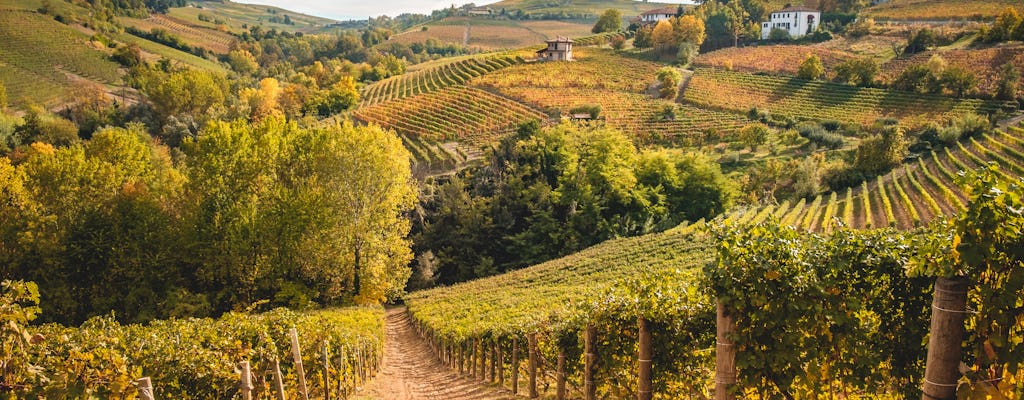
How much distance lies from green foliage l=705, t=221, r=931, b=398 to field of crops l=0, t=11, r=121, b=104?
96.7m

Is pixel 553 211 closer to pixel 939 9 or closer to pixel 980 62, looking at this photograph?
pixel 980 62

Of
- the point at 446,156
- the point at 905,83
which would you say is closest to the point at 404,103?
the point at 446,156

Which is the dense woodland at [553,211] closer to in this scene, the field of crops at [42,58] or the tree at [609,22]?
the field of crops at [42,58]

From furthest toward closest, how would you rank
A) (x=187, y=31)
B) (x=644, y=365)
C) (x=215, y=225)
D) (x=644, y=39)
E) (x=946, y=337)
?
(x=187, y=31) < (x=644, y=39) < (x=215, y=225) < (x=644, y=365) < (x=946, y=337)

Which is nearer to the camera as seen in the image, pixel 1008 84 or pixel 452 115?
pixel 1008 84

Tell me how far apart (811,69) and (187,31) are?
144065 millimetres

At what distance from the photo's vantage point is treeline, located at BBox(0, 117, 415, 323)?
26.5m

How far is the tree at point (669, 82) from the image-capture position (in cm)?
7594

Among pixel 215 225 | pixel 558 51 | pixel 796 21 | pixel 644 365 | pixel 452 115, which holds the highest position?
pixel 796 21

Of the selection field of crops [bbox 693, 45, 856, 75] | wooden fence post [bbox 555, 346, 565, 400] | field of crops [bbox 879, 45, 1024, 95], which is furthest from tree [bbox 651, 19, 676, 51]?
wooden fence post [bbox 555, 346, 565, 400]

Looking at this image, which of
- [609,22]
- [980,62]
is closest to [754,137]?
[980,62]

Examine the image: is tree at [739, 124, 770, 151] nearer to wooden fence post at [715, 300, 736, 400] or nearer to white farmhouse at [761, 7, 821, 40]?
wooden fence post at [715, 300, 736, 400]

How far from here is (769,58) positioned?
8881 centimetres

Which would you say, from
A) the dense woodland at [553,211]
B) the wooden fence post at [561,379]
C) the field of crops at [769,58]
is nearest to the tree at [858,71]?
the dense woodland at [553,211]
